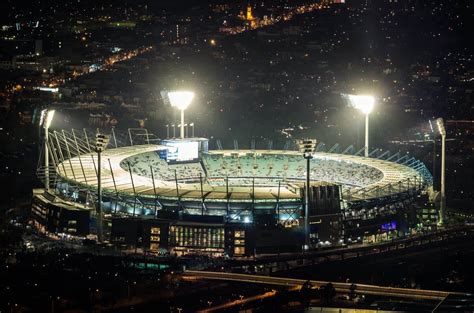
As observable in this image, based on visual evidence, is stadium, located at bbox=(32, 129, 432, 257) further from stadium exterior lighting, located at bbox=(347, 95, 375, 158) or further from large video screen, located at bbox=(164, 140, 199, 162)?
stadium exterior lighting, located at bbox=(347, 95, 375, 158)

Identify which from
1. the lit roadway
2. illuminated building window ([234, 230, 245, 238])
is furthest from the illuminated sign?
the lit roadway

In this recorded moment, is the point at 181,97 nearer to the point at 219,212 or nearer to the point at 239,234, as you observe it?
the point at 219,212

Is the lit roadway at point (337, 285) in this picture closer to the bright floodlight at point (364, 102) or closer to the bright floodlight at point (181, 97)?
the bright floodlight at point (181, 97)

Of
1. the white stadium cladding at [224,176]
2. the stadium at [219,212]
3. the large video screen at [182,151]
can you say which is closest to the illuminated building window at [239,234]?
the stadium at [219,212]

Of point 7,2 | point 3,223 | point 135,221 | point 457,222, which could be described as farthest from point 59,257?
point 7,2

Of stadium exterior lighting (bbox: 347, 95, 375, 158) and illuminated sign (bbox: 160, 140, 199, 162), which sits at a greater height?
stadium exterior lighting (bbox: 347, 95, 375, 158)

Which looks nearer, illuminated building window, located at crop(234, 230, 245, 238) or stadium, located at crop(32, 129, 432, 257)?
illuminated building window, located at crop(234, 230, 245, 238)
